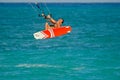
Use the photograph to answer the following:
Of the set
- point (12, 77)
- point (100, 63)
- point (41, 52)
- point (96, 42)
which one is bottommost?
point (12, 77)

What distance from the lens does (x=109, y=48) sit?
33.4 meters

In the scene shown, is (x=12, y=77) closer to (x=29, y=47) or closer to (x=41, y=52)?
(x=41, y=52)

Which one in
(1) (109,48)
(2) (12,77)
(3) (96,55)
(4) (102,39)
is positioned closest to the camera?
(2) (12,77)

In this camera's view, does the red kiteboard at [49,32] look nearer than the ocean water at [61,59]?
No

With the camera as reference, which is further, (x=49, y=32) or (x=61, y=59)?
(x=49, y=32)

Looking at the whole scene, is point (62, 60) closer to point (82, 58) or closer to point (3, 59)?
point (82, 58)

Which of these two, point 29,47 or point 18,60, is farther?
point 29,47

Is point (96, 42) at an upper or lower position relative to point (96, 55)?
upper

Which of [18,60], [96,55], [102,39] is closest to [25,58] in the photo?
[18,60]

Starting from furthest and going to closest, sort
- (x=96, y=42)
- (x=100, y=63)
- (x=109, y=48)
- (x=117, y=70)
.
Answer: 1. (x=96, y=42)
2. (x=109, y=48)
3. (x=100, y=63)
4. (x=117, y=70)

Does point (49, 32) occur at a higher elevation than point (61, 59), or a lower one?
higher

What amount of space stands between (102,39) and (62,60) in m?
11.6

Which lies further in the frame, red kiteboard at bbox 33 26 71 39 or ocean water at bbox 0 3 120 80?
red kiteboard at bbox 33 26 71 39

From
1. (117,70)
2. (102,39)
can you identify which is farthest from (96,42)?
(117,70)
